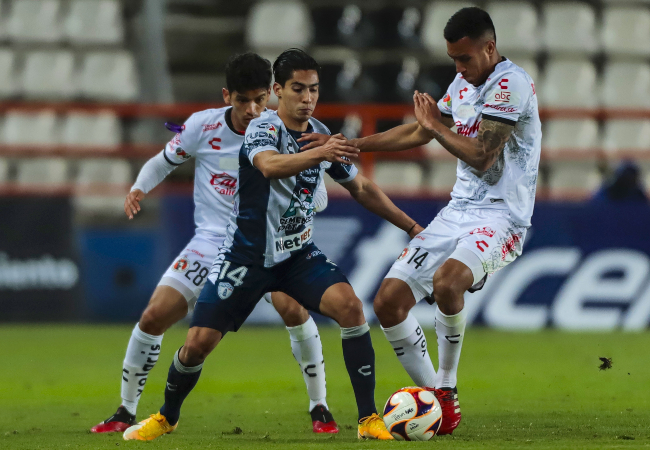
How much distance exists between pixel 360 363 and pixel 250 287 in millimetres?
703

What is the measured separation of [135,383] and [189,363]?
0.78 metres

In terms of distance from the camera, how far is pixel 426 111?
5406 mm

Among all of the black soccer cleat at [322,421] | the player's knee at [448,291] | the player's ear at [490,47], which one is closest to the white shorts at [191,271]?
the black soccer cleat at [322,421]

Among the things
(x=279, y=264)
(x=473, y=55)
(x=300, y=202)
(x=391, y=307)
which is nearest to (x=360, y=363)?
(x=391, y=307)

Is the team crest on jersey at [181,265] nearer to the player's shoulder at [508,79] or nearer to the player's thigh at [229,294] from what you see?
the player's thigh at [229,294]

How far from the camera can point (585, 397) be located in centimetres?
681

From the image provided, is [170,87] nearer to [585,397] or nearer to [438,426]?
[585,397]

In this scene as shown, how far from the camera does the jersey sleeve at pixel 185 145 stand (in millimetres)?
6273

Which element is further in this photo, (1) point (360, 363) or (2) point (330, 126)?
(2) point (330, 126)

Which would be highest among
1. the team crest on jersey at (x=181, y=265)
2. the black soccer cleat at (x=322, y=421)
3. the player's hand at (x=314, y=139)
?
the player's hand at (x=314, y=139)

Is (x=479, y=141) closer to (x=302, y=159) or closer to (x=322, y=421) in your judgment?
(x=302, y=159)

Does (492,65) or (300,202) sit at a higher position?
(492,65)

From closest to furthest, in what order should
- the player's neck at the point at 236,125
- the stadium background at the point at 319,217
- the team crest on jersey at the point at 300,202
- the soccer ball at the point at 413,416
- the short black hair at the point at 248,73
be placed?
1. the soccer ball at the point at 413,416
2. the team crest on jersey at the point at 300,202
3. the short black hair at the point at 248,73
4. the player's neck at the point at 236,125
5. the stadium background at the point at 319,217

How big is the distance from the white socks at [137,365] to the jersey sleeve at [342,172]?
57.6 inches
